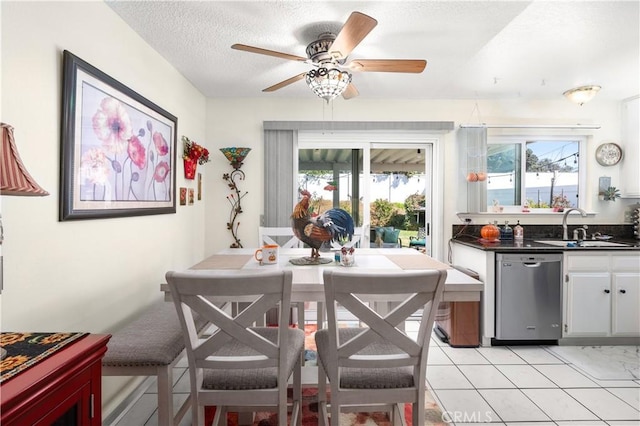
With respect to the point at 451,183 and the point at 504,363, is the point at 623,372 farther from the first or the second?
the point at 451,183

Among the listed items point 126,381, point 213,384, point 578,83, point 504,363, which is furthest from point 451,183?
point 126,381

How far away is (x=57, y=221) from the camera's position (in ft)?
4.90

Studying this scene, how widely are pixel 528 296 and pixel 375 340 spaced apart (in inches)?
85.4

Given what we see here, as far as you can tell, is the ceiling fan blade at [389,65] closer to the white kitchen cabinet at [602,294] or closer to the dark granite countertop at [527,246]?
the dark granite countertop at [527,246]

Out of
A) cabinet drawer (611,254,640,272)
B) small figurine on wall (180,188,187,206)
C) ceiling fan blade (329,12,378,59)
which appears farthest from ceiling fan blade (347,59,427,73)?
cabinet drawer (611,254,640,272)

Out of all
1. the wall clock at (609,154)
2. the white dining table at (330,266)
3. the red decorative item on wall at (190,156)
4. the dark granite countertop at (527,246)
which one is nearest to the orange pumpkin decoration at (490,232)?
the dark granite countertop at (527,246)

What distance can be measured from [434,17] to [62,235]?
230 cm

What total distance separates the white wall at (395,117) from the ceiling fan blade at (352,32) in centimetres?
161

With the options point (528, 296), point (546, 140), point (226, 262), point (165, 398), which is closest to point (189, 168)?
point (226, 262)

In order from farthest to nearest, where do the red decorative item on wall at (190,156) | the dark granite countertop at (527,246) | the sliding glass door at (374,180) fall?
1. the sliding glass door at (374,180)
2. the red decorative item on wall at (190,156)
3. the dark granite countertop at (527,246)

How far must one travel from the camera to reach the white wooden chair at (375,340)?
120 cm

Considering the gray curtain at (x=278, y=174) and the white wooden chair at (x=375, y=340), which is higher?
the gray curtain at (x=278, y=174)

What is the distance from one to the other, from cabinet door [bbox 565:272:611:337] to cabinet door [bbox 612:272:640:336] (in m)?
0.06

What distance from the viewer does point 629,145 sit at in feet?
10.9
